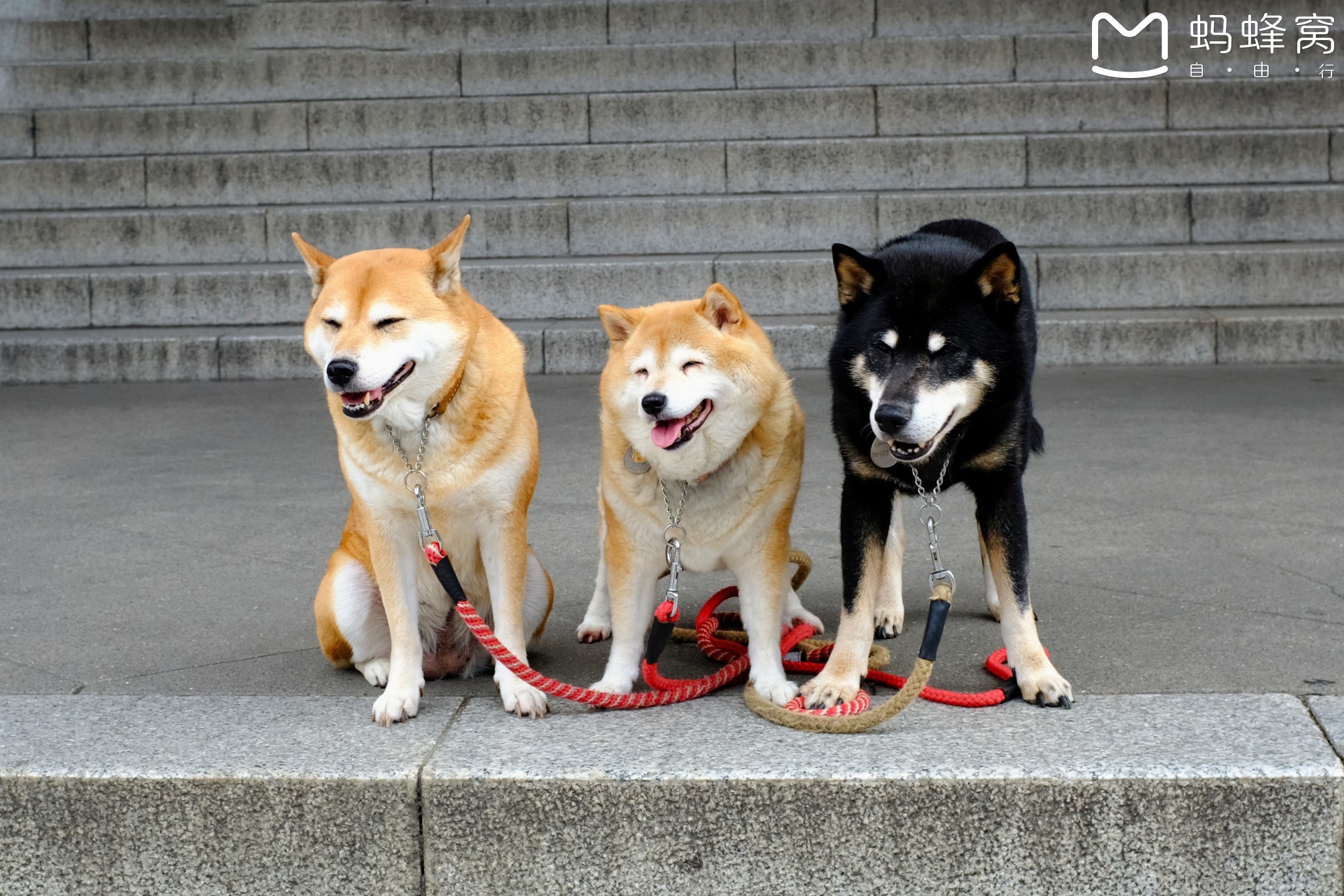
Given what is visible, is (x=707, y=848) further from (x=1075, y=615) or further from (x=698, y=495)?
(x=1075, y=615)

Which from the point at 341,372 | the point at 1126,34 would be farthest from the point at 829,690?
the point at 1126,34

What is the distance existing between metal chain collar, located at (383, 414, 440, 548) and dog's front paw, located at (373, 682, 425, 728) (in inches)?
14.0

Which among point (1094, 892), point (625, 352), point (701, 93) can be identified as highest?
point (701, 93)

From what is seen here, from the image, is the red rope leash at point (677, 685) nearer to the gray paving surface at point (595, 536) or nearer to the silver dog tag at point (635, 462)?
the gray paving surface at point (595, 536)

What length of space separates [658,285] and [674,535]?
5.69 meters

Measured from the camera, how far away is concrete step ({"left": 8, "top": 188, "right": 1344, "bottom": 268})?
8945 mm

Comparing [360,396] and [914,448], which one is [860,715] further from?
[360,396]

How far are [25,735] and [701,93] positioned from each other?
8087 mm

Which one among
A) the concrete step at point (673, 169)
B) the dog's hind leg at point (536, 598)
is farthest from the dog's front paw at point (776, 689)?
the concrete step at point (673, 169)

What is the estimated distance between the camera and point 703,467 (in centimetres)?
313

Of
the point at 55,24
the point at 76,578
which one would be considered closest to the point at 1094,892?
the point at 76,578

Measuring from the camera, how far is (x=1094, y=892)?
257 centimetres

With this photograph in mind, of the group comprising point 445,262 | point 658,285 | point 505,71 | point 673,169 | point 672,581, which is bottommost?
point 672,581

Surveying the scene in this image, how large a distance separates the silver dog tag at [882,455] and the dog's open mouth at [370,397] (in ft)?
3.54
